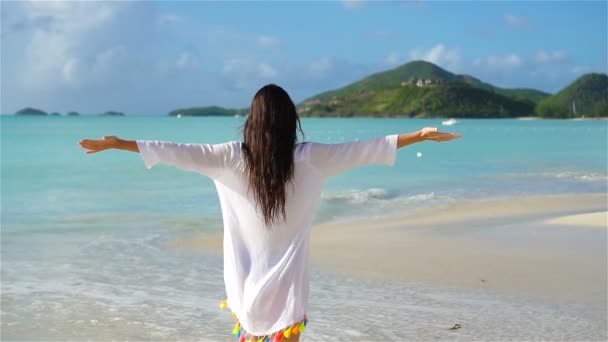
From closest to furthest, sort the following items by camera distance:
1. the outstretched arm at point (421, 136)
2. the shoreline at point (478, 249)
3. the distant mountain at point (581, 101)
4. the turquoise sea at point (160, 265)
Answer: the outstretched arm at point (421, 136)
the turquoise sea at point (160, 265)
the shoreline at point (478, 249)
the distant mountain at point (581, 101)

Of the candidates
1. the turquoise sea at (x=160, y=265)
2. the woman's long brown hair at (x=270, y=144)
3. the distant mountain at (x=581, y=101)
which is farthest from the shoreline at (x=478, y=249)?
the distant mountain at (x=581, y=101)

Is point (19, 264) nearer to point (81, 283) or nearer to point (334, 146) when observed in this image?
point (81, 283)

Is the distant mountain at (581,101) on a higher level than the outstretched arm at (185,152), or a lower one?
higher

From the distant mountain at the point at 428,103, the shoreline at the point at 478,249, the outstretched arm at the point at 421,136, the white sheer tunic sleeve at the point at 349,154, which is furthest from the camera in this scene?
the distant mountain at the point at 428,103

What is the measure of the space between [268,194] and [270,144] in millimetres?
241

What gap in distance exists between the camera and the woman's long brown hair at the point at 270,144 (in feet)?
10.3

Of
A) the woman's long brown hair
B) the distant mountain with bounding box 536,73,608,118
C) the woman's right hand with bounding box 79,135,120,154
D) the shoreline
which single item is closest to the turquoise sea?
the shoreline

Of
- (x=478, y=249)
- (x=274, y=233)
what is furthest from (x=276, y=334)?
(x=478, y=249)

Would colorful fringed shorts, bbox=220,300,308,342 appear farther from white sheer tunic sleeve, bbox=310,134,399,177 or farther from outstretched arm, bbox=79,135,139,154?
outstretched arm, bbox=79,135,139,154

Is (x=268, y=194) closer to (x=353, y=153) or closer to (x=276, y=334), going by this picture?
(x=353, y=153)

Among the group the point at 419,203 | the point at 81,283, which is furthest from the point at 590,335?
the point at 419,203

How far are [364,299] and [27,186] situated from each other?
16129 mm

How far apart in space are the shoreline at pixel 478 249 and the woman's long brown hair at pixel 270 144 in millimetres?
4342

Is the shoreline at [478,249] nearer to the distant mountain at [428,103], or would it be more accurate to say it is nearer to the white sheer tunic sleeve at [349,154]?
the white sheer tunic sleeve at [349,154]
